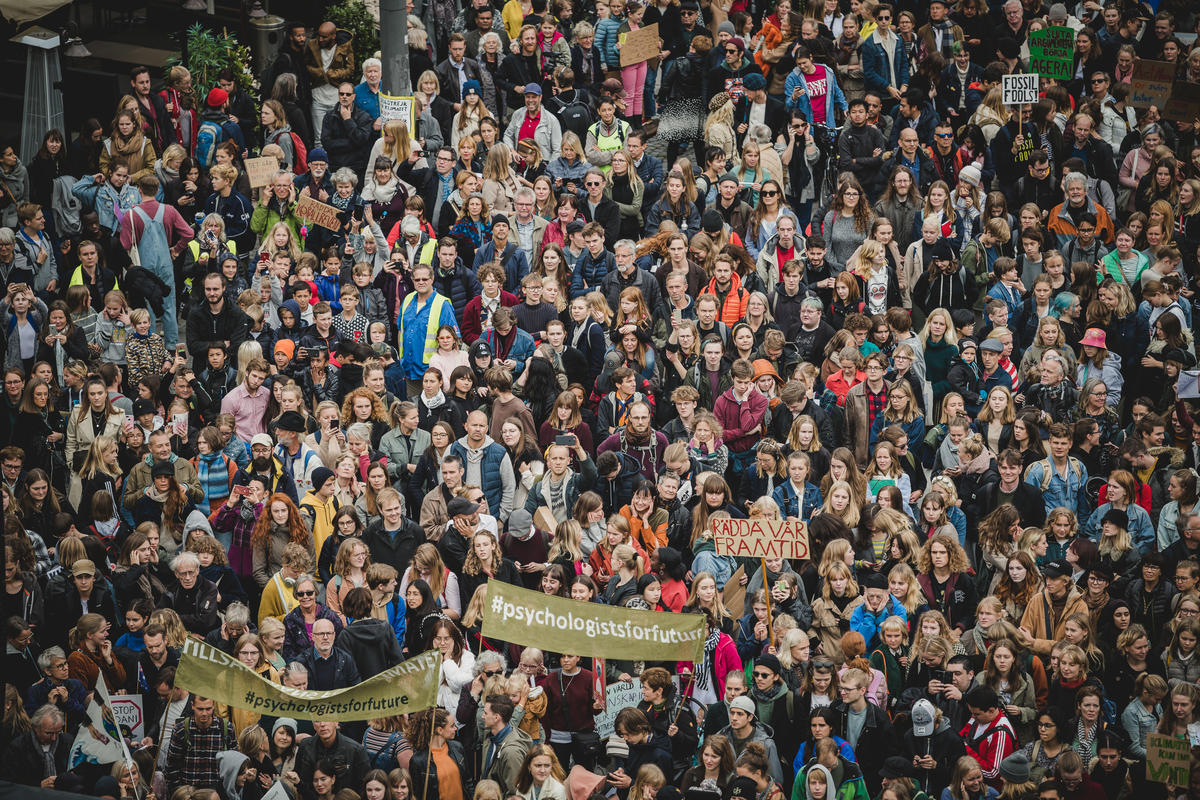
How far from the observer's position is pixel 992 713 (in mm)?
12586

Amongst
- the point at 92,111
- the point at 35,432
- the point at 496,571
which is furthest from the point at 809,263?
the point at 92,111

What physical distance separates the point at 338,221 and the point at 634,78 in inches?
168

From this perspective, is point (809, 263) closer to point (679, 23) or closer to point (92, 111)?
point (679, 23)

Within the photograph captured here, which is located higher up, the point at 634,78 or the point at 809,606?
the point at 634,78

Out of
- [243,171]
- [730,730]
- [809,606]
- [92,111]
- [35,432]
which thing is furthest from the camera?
[92,111]

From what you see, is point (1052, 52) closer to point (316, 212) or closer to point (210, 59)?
point (316, 212)

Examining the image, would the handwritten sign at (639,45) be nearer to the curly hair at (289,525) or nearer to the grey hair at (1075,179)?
the grey hair at (1075,179)

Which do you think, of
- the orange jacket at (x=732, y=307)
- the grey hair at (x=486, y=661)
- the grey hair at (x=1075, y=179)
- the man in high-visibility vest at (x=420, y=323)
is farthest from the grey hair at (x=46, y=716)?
the grey hair at (x=1075, y=179)

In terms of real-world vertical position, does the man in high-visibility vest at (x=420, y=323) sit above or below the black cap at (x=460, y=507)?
above

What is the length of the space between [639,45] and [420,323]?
16.5ft

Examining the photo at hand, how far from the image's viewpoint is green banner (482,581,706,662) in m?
12.5

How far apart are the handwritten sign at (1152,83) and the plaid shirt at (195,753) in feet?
38.9

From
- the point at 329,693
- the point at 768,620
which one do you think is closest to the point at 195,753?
the point at 329,693

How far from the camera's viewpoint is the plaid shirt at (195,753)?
12586mm
